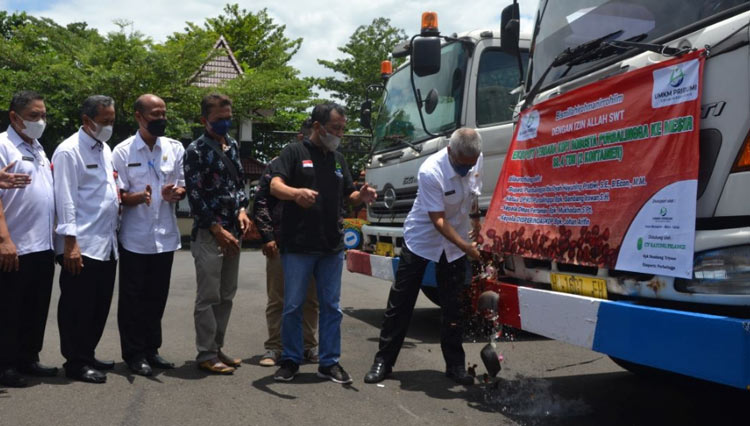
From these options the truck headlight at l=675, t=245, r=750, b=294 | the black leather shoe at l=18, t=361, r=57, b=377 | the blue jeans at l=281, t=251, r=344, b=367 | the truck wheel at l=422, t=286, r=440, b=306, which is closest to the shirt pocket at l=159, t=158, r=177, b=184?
the blue jeans at l=281, t=251, r=344, b=367

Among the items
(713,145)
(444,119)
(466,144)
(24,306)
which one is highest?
(444,119)

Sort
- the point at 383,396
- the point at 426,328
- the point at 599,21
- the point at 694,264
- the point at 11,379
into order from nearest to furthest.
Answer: the point at 694,264 → the point at 599,21 → the point at 11,379 → the point at 383,396 → the point at 426,328

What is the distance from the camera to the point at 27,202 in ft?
15.6

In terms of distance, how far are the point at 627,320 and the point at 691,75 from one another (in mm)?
1123

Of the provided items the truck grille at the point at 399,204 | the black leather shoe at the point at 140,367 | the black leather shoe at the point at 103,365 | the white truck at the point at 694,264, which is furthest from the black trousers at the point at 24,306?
the truck grille at the point at 399,204

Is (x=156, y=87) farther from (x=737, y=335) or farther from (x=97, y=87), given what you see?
(x=737, y=335)

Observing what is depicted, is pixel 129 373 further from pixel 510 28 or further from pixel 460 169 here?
pixel 510 28

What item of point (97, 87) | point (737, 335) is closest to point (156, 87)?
point (97, 87)

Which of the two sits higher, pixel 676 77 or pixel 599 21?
pixel 599 21

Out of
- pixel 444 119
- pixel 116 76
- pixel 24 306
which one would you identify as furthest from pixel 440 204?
pixel 116 76

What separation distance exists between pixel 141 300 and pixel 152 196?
2.42ft

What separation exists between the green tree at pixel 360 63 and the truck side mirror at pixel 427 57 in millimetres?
24405

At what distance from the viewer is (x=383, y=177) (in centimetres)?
753

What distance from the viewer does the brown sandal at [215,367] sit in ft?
16.7
